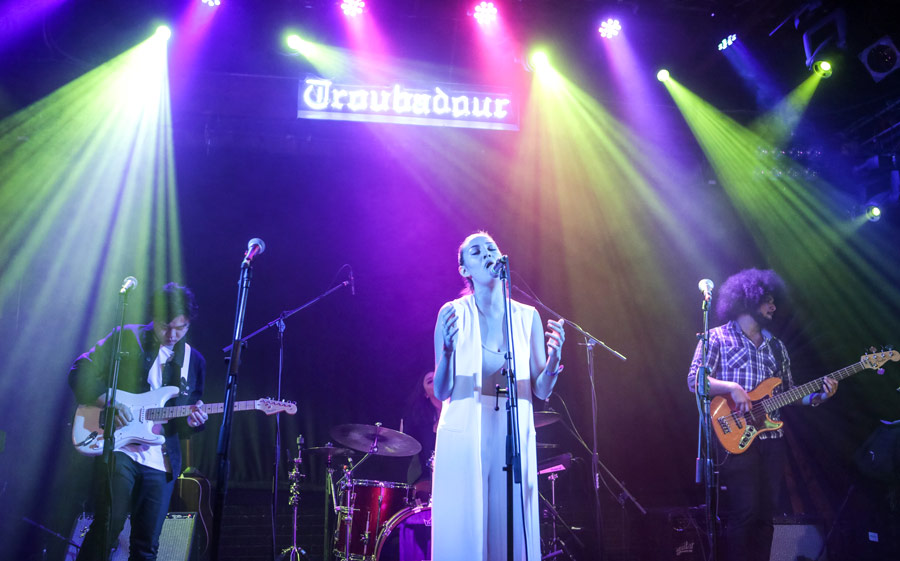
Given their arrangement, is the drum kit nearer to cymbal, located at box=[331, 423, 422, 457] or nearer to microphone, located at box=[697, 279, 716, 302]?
cymbal, located at box=[331, 423, 422, 457]

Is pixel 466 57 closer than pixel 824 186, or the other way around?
pixel 466 57

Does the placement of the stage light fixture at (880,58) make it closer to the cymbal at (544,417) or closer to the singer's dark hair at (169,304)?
the cymbal at (544,417)

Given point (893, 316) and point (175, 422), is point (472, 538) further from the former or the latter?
point (893, 316)

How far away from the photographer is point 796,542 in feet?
20.7

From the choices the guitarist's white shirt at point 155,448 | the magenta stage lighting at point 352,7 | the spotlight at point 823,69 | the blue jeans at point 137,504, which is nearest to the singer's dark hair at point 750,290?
the spotlight at point 823,69

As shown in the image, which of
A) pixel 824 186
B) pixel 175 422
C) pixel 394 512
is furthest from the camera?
pixel 824 186

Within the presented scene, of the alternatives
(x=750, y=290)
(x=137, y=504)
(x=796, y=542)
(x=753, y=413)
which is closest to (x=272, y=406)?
(x=137, y=504)

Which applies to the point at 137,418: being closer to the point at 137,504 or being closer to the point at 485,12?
the point at 137,504

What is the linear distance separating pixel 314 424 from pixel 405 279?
209 cm

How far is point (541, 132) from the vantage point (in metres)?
8.28

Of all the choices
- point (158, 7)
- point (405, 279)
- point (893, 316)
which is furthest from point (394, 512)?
point (893, 316)

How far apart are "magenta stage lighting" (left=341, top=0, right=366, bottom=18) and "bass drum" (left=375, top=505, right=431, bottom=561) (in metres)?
5.19

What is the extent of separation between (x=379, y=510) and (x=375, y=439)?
2.17 feet

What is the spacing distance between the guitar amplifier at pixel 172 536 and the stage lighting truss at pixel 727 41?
24.7 ft
